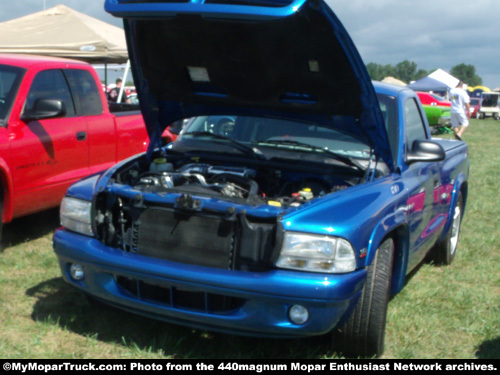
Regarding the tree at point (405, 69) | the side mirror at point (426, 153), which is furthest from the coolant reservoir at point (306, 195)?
the tree at point (405, 69)

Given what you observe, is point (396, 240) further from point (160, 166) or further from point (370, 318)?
point (160, 166)

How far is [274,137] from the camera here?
14.3 ft

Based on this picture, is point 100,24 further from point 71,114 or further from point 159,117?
point 159,117

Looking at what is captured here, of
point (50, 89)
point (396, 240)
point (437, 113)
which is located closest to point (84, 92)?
point (50, 89)

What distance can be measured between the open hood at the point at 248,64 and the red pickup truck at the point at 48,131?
1418 mm

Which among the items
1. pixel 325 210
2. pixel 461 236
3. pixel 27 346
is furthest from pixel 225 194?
pixel 461 236

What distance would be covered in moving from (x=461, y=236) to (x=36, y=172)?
4.34 m

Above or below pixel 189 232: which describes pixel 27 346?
below

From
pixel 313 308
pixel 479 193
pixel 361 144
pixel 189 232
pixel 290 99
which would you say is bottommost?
pixel 479 193

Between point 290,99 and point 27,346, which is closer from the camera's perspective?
point 27,346

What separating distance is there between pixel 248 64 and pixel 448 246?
8.57ft

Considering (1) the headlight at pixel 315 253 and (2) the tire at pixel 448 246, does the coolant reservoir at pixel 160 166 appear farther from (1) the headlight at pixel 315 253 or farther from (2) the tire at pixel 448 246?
(2) the tire at pixel 448 246

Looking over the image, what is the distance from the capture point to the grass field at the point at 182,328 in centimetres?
345

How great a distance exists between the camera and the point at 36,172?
17.5 feet
